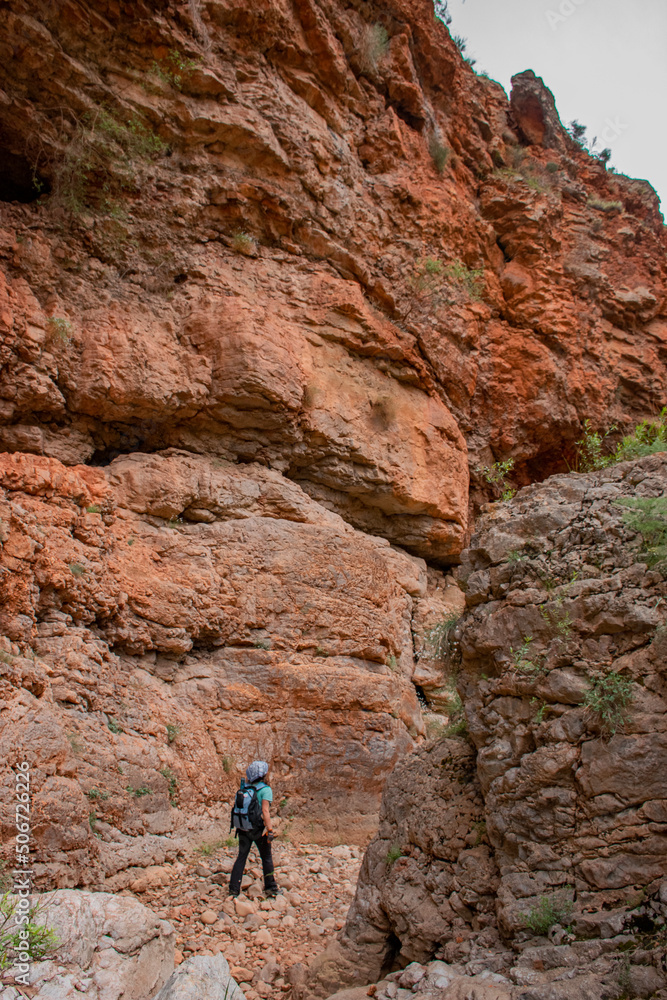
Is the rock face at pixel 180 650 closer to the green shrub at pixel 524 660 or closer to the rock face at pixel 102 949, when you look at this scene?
the rock face at pixel 102 949

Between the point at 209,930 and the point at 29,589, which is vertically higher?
the point at 29,589

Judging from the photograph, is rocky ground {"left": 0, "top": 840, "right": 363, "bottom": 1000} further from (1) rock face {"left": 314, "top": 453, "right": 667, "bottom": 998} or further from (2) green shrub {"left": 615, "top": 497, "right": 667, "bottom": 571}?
(2) green shrub {"left": 615, "top": 497, "right": 667, "bottom": 571}

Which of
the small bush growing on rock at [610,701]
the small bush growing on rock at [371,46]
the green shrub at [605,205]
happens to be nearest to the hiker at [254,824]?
the small bush growing on rock at [610,701]

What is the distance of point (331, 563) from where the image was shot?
7.62 meters

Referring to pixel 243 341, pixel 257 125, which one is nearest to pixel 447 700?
pixel 243 341

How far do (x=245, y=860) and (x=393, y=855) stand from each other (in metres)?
1.60

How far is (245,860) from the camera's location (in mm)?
4871

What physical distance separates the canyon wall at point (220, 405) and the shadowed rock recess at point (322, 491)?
35mm

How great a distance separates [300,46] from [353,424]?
5.37 metres

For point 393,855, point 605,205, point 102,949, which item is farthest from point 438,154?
point 102,949

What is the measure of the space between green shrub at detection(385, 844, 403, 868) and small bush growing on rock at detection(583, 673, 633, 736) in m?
1.68

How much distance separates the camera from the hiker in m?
4.90

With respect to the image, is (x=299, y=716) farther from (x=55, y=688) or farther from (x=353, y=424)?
(x=353, y=424)

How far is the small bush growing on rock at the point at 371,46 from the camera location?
9.52 metres
